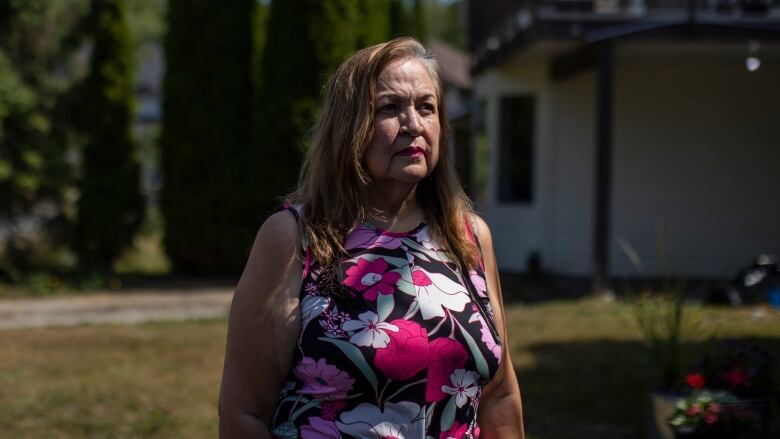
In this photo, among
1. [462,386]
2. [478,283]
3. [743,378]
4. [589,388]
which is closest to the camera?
[462,386]

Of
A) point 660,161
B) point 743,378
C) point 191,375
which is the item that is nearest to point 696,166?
point 660,161

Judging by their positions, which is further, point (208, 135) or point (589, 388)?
point (208, 135)

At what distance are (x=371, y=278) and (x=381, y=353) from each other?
0.19 metres

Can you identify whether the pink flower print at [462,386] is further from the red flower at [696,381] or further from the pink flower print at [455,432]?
the red flower at [696,381]

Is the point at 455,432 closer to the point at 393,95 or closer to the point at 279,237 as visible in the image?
the point at 279,237

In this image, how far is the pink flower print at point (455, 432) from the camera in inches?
87.4

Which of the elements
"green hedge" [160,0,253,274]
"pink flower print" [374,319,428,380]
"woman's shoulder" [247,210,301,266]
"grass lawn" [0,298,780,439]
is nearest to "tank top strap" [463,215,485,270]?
"pink flower print" [374,319,428,380]

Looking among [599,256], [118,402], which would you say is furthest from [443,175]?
[599,256]

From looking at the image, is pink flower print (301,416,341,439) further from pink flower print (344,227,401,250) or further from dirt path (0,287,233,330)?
dirt path (0,287,233,330)

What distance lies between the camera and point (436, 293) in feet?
7.38

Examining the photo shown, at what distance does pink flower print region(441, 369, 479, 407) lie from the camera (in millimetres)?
2213

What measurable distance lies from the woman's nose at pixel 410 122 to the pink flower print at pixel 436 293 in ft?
1.05

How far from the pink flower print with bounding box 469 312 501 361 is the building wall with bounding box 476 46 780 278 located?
11.8 metres

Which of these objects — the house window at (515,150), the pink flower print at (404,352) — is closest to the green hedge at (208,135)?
the house window at (515,150)
